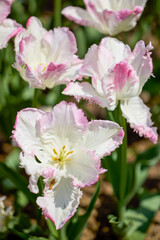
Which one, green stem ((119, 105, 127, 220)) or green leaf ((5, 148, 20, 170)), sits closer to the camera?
green stem ((119, 105, 127, 220))

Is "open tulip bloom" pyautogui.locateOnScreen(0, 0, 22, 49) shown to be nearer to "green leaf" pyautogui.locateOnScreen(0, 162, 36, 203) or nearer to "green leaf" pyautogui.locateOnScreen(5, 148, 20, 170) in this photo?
"green leaf" pyautogui.locateOnScreen(0, 162, 36, 203)

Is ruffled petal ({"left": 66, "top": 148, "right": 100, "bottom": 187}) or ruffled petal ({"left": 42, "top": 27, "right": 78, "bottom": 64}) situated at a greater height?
ruffled petal ({"left": 42, "top": 27, "right": 78, "bottom": 64})

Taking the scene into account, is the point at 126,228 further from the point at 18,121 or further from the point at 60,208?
the point at 18,121

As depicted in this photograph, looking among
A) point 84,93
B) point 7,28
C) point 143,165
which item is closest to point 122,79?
point 84,93

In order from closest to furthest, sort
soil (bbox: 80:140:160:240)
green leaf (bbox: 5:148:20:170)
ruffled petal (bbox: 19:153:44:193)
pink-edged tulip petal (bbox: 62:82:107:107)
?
1. ruffled petal (bbox: 19:153:44:193)
2. pink-edged tulip petal (bbox: 62:82:107:107)
3. soil (bbox: 80:140:160:240)
4. green leaf (bbox: 5:148:20:170)

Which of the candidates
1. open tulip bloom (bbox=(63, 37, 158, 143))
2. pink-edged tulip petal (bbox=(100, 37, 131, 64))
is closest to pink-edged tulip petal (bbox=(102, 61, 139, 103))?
open tulip bloom (bbox=(63, 37, 158, 143))

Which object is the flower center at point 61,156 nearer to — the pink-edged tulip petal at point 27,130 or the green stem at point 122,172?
the pink-edged tulip petal at point 27,130

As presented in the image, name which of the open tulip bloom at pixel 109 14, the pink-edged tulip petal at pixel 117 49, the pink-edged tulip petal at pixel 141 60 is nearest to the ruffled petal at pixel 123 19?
the open tulip bloom at pixel 109 14
